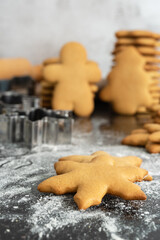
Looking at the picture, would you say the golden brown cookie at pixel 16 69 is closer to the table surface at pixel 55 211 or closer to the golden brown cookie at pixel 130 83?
the golden brown cookie at pixel 130 83

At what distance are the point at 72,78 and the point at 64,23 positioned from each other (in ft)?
3.19

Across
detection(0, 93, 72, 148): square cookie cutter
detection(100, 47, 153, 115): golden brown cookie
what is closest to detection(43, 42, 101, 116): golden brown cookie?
detection(100, 47, 153, 115): golden brown cookie

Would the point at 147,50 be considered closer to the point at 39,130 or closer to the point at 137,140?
the point at 137,140

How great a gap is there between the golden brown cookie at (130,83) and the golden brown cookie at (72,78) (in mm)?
196

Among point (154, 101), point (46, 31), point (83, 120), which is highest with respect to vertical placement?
point (46, 31)

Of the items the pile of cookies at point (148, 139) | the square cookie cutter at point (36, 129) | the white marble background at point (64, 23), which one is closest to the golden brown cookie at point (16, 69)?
the white marble background at point (64, 23)

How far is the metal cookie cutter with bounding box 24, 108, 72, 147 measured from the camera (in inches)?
43.5

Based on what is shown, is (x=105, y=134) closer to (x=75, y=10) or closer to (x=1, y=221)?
(x=1, y=221)

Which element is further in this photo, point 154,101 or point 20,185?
point 154,101

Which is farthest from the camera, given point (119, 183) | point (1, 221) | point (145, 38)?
point (145, 38)

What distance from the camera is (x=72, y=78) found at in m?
1.87

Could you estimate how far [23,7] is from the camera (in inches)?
101

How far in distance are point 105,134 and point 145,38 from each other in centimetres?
86

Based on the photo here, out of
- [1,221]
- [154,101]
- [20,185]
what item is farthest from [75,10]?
[1,221]
